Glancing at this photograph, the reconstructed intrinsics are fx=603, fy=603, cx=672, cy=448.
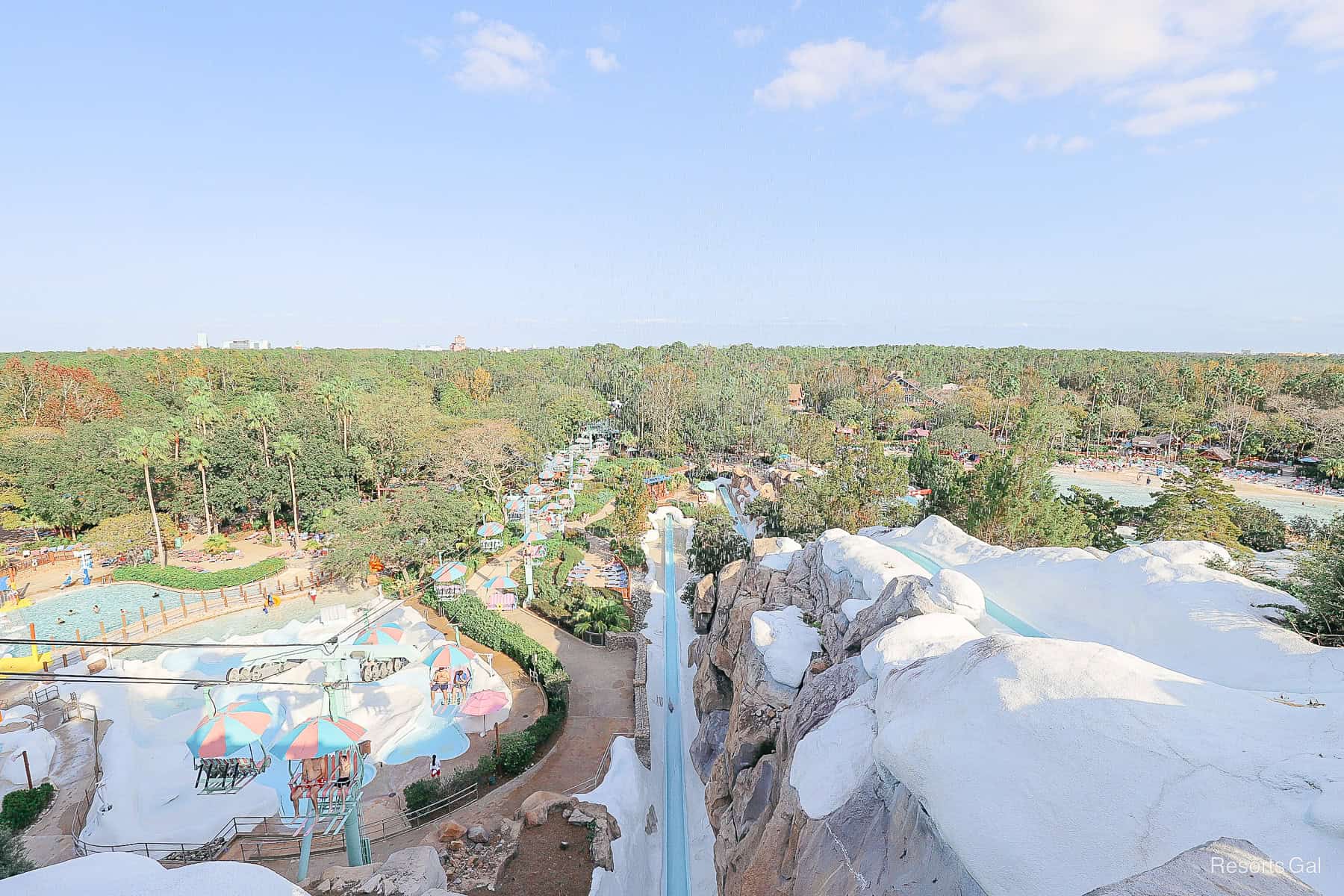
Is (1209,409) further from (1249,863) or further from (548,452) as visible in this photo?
(1249,863)

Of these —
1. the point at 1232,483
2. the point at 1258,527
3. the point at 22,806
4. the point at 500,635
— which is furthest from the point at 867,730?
the point at 1232,483

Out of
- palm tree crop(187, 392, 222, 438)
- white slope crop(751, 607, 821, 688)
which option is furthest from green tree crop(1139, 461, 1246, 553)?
palm tree crop(187, 392, 222, 438)

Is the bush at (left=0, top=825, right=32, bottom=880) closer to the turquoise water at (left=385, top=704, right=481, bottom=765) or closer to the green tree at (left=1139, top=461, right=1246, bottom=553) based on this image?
the turquoise water at (left=385, top=704, right=481, bottom=765)

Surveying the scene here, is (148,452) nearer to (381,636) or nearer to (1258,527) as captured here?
(381,636)

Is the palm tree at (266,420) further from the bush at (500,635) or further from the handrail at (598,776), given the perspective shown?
the handrail at (598,776)

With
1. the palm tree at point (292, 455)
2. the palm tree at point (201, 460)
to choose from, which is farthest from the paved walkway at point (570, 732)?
the palm tree at point (201, 460)

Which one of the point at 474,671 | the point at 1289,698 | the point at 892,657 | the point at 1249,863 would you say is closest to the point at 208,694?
the point at 474,671
